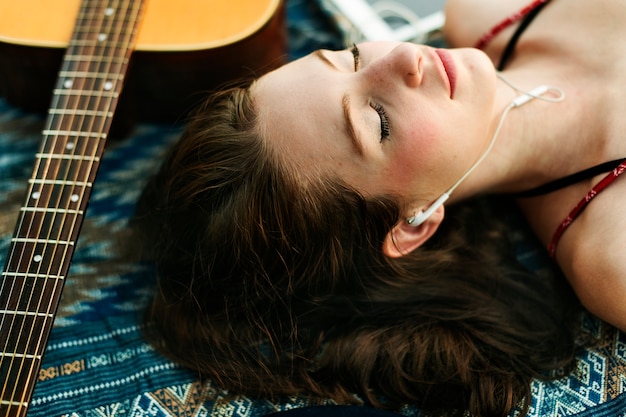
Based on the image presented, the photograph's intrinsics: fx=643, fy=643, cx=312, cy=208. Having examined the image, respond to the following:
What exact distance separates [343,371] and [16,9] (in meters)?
1.02

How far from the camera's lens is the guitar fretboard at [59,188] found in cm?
100

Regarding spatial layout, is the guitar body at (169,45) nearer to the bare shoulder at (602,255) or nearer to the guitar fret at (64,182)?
the guitar fret at (64,182)

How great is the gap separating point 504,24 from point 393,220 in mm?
571

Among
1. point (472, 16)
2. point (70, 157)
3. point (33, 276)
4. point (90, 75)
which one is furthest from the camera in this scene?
point (472, 16)

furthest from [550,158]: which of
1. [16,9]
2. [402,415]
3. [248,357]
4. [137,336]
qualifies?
[16,9]

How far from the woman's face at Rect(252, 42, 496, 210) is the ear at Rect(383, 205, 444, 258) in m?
0.08

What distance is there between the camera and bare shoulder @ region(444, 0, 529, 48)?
140cm

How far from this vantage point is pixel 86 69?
4.23 ft

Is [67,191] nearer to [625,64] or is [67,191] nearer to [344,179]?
[344,179]

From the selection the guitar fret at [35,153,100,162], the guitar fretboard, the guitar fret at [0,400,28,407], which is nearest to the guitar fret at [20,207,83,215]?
the guitar fretboard

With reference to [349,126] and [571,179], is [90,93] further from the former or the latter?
[571,179]

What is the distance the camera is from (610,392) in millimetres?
1142

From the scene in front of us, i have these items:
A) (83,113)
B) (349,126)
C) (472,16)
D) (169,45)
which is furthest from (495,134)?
(83,113)

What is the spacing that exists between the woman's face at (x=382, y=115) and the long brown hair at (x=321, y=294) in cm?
4
